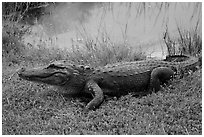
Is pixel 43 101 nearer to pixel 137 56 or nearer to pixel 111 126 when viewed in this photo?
pixel 111 126

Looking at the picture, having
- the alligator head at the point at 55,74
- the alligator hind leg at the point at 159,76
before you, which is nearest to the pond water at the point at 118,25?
the alligator hind leg at the point at 159,76

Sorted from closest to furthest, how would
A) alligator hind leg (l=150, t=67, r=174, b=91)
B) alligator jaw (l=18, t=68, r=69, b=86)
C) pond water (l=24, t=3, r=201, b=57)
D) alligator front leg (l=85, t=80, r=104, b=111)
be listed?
alligator front leg (l=85, t=80, r=104, b=111) < alligator jaw (l=18, t=68, r=69, b=86) < alligator hind leg (l=150, t=67, r=174, b=91) < pond water (l=24, t=3, r=201, b=57)

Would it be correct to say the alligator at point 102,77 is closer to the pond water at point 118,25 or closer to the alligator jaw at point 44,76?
the alligator jaw at point 44,76

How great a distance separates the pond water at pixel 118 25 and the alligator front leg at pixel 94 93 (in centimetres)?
270

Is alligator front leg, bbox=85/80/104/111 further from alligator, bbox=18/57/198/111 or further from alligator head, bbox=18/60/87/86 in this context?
alligator head, bbox=18/60/87/86

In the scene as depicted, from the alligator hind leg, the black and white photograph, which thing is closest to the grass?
the black and white photograph

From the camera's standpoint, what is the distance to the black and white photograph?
4262 mm

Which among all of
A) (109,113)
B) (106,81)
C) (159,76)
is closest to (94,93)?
(106,81)

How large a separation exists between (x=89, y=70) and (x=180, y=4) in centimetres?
488

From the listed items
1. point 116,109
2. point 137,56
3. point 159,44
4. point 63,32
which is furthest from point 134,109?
point 63,32

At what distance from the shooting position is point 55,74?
517 centimetres

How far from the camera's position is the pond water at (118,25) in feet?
27.1

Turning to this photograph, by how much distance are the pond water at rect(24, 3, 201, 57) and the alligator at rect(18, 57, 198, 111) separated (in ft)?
7.41

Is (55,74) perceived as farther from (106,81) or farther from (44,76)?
(106,81)
